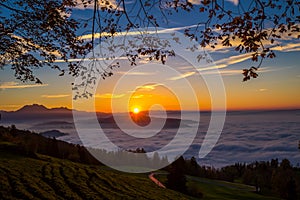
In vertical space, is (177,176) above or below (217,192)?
above

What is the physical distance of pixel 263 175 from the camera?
161125 millimetres

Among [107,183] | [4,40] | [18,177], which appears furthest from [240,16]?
[107,183]

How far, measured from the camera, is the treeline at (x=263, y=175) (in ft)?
319

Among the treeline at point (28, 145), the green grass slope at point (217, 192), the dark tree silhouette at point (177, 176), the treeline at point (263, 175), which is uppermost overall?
the treeline at point (28, 145)

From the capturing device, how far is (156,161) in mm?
138500

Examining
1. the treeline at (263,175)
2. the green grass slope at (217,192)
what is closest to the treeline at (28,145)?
the green grass slope at (217,192)

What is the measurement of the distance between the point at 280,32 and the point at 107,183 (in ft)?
91.9

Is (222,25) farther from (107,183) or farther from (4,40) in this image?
(107,183)

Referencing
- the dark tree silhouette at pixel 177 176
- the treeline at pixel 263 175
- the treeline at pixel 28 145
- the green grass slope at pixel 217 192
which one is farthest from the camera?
the treeline at pixel 263 175

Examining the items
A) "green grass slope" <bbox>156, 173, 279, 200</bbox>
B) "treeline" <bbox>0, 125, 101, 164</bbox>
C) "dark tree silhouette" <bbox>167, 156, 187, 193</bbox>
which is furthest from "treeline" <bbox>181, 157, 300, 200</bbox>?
"treeline" <bbox>0, 125, 101, 164</bbox>

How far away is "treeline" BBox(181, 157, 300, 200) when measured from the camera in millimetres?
97106

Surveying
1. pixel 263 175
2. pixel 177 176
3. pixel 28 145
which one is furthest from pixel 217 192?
pixel 263 175

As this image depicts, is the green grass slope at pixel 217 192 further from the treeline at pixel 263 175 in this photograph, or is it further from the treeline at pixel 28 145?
the treeline at pixel 28 145

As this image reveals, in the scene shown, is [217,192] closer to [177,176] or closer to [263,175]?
[177,176]
